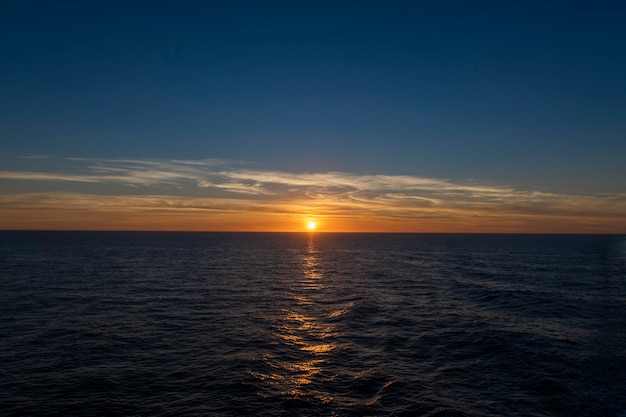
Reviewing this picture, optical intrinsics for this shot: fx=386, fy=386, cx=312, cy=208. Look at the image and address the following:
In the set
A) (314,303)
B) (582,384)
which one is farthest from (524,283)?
(582,384)

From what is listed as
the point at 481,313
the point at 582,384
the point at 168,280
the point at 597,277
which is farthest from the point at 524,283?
the point at 168,280

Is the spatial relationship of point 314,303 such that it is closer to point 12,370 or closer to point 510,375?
point 510,375

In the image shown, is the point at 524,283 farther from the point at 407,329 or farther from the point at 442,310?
the point at 407,329

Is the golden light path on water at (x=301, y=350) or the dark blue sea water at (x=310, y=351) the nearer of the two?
the dark blue sea water at (x=310, y=351)

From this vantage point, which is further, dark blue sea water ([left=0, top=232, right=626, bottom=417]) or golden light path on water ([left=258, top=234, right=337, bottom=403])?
golden light path on water ([left=258, top=234, right=337, bottom=403])

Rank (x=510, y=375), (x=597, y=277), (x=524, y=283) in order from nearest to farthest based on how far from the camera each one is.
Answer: (x=510, y=375)
(x=524, y=283)
(x=597, y=277)

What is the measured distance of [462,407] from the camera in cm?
2570

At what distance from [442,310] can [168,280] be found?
181 ft

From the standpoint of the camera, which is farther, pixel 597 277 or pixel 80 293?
pixel 597 277

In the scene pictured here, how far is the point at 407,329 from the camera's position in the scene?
4459 cm

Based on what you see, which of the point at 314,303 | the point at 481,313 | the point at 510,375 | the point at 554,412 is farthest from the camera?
the point at 314,303

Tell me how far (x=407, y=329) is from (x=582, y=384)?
18008mm

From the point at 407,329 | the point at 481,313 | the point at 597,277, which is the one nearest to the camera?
the point at 407,329

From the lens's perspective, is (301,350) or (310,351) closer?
(310,351)
